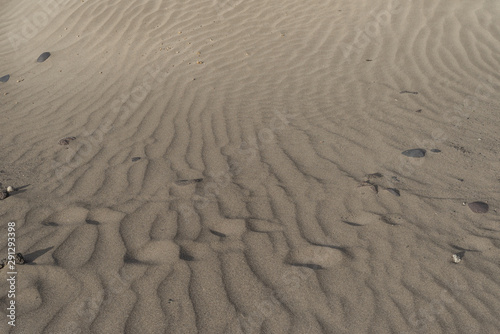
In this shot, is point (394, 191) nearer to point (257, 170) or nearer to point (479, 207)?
point (479, 207)

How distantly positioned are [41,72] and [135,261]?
15.0 ft

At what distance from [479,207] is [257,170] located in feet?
5.32

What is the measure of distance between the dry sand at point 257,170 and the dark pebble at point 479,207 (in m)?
0.05

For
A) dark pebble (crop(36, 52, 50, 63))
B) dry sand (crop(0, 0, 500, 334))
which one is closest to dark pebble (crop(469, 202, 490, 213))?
dry sand (crop(0, 0, 500, 334))

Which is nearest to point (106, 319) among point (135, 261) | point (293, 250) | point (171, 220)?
point (135, 261)

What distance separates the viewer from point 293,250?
8.03ft

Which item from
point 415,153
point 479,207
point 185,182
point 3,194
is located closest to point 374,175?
point 415,153

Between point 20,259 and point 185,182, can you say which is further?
point 185,182

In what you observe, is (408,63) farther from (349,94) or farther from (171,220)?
(171,220)

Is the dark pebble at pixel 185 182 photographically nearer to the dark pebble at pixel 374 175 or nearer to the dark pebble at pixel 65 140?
the dark pebble at pixel 374 175

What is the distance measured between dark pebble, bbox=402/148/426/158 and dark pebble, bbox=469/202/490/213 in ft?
2.23

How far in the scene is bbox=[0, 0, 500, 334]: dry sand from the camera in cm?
214

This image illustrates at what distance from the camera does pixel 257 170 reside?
3.32 m

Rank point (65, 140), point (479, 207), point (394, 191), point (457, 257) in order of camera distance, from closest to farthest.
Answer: point (457, 257) < point (479, 207) < point (394, 191) < point (65, 140)
